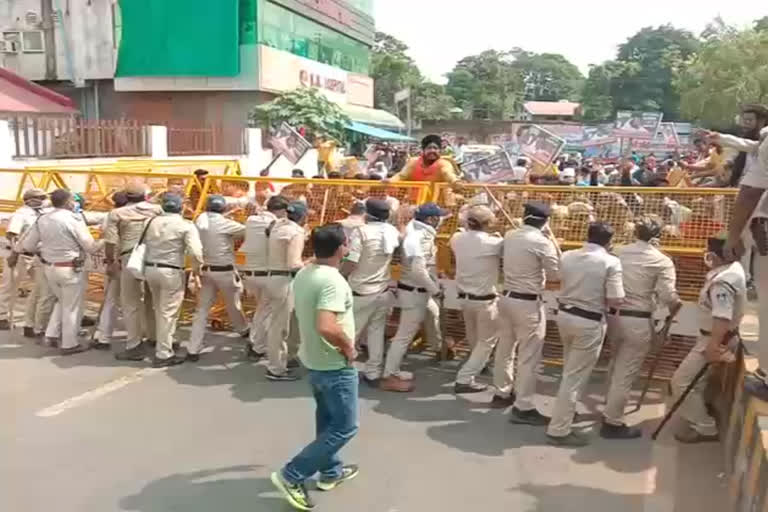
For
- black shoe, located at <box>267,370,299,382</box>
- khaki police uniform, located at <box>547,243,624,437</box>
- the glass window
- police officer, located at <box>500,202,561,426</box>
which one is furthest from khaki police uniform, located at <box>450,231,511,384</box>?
the glass window

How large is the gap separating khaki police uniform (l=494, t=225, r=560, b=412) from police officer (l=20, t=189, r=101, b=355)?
4450 millimetres

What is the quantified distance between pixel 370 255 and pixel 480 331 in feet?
3.86

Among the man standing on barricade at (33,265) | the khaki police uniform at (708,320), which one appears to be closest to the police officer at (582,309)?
the khaki police uniform at (708,320)

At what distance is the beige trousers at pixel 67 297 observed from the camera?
7.82 meters

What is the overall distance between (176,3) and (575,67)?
118581mm

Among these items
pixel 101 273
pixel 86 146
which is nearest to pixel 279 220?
pixel 101 273

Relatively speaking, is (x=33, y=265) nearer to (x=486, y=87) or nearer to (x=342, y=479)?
(x=342, y=479)

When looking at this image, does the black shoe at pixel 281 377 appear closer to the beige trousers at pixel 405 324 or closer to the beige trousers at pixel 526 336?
the beige trousers at pixel 405 324

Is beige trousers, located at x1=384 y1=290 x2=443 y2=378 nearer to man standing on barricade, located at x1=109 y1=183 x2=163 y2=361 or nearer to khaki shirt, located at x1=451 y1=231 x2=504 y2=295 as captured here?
khaki shirt, located at x1=451 y1=231 x2=504 y2=295

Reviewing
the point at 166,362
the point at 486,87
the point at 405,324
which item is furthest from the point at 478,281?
the point at 486,87

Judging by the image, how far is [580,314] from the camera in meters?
5.48

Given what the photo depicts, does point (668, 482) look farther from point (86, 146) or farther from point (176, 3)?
point (176, 3)

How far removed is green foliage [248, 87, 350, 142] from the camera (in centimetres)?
2552

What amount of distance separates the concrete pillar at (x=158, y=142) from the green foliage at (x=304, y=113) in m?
5.92
